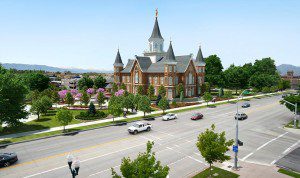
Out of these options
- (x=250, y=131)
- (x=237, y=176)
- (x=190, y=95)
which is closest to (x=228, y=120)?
(x=250, y=131)

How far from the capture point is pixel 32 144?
27.9 meters

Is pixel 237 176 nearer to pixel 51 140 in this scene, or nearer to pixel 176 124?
pixel 176 124

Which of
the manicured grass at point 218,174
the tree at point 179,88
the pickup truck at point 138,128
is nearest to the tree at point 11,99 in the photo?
the pickup truck at point 138,128

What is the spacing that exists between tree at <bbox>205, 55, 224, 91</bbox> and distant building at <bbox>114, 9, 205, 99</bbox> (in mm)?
12262

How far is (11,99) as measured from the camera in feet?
112

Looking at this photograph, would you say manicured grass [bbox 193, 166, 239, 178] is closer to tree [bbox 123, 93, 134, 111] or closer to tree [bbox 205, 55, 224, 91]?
tree [bbox 123, 93, 134, 111]

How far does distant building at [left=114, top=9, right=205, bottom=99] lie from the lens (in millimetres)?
62906

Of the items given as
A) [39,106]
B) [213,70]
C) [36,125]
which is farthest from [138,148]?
[213,70]

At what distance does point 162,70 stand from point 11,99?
130ft

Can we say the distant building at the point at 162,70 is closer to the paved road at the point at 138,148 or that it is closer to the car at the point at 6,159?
the paved road at the point at 138,148

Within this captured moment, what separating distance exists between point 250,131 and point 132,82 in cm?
4534

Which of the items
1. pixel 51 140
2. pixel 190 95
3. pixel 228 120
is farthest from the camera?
pixel 190 95

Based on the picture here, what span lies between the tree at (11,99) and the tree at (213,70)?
64522 mm

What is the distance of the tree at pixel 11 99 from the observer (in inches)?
1281
